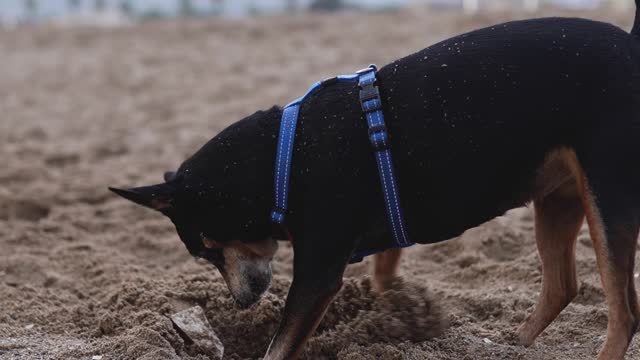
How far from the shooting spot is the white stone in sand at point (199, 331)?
446 cm

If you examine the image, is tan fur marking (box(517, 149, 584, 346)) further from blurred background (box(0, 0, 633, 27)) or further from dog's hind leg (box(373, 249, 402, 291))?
blurred background (box(0, 0, 633, 27))

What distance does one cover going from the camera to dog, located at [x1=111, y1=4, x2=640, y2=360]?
3.83 m

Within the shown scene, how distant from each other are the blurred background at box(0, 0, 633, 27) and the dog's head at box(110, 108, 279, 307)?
16417 millimetres

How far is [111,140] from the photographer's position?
10.2m

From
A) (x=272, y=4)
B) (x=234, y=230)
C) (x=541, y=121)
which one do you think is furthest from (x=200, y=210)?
(x=272, y=4)

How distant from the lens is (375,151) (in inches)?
156

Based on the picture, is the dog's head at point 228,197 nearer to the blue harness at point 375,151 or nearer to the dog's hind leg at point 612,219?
the blue harness at point 375,151

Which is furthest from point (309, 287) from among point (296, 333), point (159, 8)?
point (159, 8)

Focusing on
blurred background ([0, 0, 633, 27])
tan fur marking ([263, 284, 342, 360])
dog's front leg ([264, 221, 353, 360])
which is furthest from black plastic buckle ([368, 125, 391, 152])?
blurred background ([0, 0, 633, 27])

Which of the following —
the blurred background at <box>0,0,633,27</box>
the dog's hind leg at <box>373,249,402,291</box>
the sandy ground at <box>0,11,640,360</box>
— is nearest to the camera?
the sandy ground at <box>0,11,640,360</box>

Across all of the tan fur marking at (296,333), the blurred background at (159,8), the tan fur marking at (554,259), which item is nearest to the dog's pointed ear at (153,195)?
the tan fur marking at (296,333)

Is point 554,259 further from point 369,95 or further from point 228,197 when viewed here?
point 228,197

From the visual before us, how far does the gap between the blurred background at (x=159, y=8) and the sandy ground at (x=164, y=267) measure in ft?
33.5

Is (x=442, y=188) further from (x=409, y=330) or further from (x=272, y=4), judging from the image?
(x=272, y=4)
